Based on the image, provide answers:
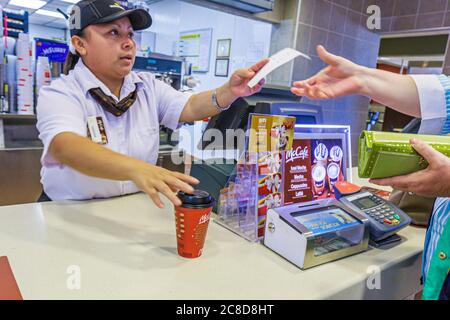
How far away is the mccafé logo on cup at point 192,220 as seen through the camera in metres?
0.83

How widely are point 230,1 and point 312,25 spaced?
120 cm

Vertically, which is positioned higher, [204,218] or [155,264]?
[204,218]

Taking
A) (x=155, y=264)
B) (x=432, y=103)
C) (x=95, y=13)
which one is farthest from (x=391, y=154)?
(x=95, y=13)

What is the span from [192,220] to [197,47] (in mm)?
5186

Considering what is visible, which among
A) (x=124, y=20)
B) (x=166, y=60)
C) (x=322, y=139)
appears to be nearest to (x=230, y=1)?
(x=166, y=60)

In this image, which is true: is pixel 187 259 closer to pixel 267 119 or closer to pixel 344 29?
pixel 267 119

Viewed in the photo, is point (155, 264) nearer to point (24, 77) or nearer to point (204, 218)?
point (204, 218)

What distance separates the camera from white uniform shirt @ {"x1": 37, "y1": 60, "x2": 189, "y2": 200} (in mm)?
1143

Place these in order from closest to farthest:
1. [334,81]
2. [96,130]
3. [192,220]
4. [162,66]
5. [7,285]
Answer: [7,285] → [192,220] → [334,81] → [96,130] → [162,66]

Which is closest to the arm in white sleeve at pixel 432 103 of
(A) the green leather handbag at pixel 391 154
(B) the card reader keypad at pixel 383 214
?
(A) the green leather handbag at pixel 391 154

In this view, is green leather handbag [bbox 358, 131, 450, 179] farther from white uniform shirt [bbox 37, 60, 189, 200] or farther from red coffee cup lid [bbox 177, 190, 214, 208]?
white uniform shirt [bbox 37, 60, 189, 200]

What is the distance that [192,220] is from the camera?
0.84m

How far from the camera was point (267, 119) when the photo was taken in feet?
3.17

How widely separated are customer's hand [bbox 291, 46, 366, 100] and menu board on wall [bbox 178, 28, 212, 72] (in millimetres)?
4612
